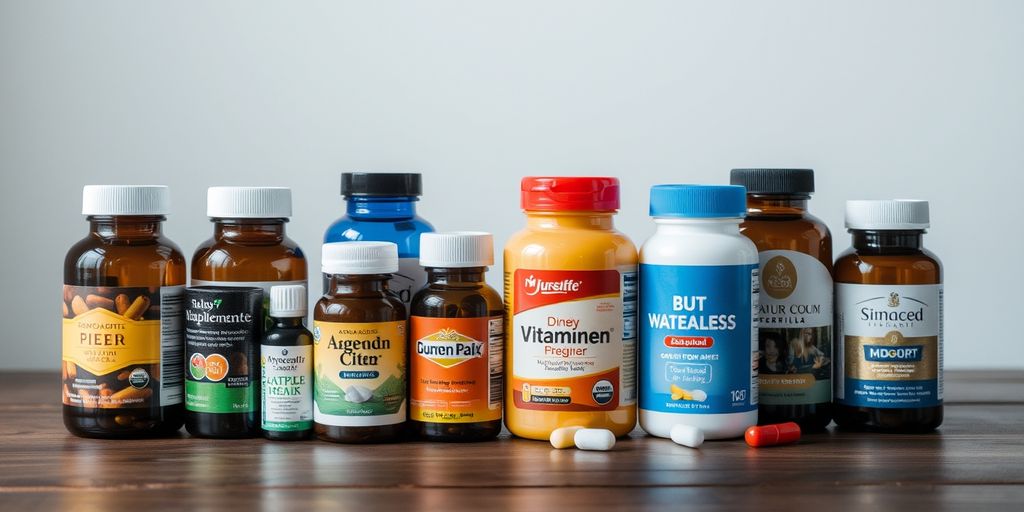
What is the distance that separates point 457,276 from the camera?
3.83ft

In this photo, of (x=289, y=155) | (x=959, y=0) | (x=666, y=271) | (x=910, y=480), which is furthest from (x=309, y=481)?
(x=959, y=0)

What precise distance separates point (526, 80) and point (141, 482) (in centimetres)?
91

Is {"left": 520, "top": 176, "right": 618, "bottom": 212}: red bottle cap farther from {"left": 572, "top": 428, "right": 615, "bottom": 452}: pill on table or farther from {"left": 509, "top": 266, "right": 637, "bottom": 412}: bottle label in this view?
{"left": 572, "top": 428, "right": 615, "bottom": 452}: pill on table

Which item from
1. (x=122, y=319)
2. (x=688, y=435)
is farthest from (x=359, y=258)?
(x=688, y=435)

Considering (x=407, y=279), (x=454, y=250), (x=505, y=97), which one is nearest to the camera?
(x=454, y=250)

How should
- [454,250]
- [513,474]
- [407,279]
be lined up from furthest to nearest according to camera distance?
[407,279] → [454,250] → [513,474]

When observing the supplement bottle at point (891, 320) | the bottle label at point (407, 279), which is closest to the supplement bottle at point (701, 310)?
the supplement bottle at point (891, 320)

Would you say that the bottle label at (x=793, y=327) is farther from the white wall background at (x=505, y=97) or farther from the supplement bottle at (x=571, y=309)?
the white wall background at (x=505, y=97)

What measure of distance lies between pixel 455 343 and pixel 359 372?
0.10 m

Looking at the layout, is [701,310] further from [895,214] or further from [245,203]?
[245,203]

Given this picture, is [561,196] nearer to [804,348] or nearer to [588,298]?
[588,298]

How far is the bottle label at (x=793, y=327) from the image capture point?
4.00 ft

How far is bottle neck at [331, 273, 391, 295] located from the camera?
115 cm

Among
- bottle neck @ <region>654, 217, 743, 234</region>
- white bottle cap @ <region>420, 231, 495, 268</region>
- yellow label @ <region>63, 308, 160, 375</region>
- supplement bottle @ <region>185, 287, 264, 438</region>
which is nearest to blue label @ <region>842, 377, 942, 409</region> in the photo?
bottle neck @ <region>654, 217, 743, 234</region>
